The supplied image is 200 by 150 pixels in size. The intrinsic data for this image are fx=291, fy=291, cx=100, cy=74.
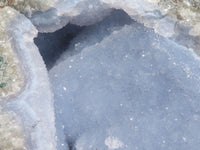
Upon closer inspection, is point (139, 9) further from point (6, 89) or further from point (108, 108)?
point (6, 89)

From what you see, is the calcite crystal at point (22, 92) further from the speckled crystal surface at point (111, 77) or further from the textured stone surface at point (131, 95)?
the textured stone surface at point (131, 95)

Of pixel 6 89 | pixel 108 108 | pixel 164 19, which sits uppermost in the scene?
pixel 164 19

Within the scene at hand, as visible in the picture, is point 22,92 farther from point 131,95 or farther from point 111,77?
point 131,95

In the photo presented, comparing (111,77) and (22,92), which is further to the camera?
(111,77)

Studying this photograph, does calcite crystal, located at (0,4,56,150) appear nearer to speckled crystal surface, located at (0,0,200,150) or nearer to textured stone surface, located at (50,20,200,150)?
speckled crystal surface, located at (0,0,200,150)

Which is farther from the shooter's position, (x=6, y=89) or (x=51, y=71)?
(x=51, y=71)

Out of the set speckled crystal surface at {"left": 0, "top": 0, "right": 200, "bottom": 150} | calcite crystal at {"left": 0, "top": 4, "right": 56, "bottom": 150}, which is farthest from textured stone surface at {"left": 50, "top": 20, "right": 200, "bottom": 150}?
calcite crystal at {"left": 0, "top": 4, "right": 56, "bottom": 150}

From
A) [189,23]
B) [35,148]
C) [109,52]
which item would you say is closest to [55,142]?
[35,148]

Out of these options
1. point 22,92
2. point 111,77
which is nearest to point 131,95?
point 111,77
